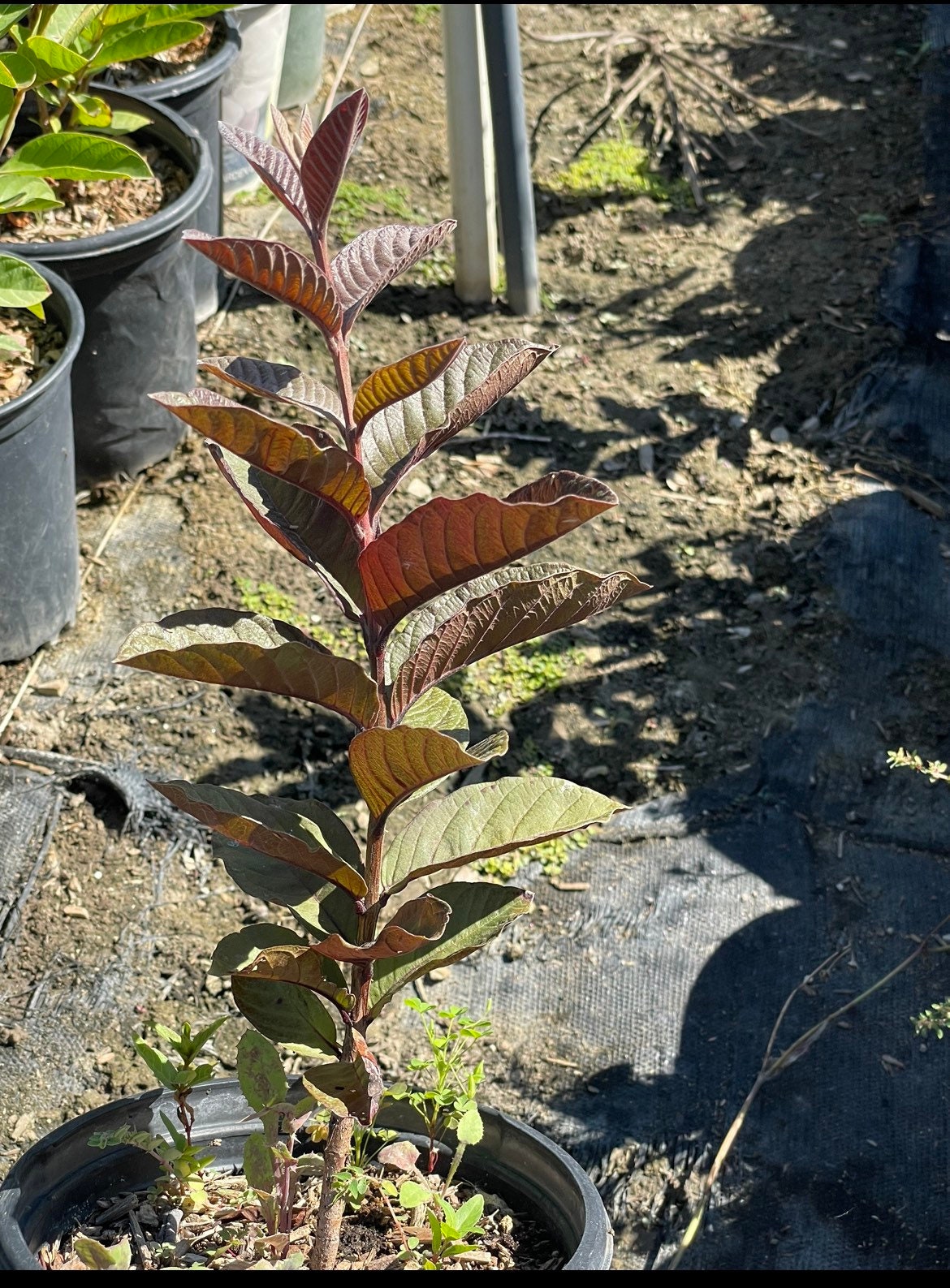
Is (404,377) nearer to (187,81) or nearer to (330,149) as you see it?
(330,149)

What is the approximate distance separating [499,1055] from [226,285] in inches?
107

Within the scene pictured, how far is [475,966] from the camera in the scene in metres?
2.53

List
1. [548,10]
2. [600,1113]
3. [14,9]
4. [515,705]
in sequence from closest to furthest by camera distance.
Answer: [600,1113] → [14,9] → [515,705] → [548,10]

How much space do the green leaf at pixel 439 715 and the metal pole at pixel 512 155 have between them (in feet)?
9.29

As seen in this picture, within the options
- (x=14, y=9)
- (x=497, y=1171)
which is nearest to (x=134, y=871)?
(x=497, y=1171)

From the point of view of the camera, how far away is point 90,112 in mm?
3053

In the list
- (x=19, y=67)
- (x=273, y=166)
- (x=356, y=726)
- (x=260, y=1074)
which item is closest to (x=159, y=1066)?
(x=260, y=1074)

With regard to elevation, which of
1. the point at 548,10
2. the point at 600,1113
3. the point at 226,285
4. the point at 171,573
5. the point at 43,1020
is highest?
the point at 548,10

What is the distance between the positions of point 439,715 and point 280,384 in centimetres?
42

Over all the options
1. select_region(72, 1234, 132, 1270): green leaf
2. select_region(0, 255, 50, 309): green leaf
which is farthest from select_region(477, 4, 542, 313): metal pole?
select_region(72, 1234, 132, 1270): green leaf

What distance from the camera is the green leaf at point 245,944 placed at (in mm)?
1422

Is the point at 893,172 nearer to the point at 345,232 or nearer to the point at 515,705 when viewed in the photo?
the point at 345,232

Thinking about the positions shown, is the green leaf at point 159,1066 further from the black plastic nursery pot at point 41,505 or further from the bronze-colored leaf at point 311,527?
the black plastic nursery pot at point 41,505

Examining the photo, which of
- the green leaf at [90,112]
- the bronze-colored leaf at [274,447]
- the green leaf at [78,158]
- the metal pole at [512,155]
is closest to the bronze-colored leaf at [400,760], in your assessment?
the bronze-colored leaf at [274,447]
